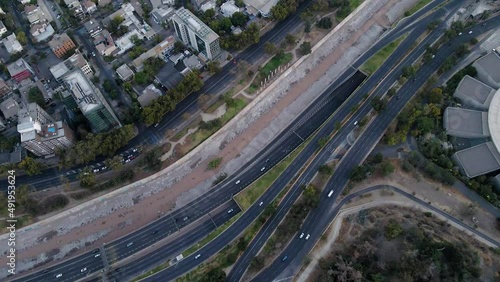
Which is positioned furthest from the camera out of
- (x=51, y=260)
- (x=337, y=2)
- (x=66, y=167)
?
(x=337, y=2)

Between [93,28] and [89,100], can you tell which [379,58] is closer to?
[89,100]

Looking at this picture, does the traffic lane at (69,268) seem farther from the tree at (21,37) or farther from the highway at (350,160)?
the tree at (21,37)

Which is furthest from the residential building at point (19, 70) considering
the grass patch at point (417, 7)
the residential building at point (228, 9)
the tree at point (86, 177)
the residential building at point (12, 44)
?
the grass patch at point (417, 7)

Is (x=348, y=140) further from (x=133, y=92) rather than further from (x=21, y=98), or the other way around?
(x=21, y=98)

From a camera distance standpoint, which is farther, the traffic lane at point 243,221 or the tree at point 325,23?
the tree at point 325,23

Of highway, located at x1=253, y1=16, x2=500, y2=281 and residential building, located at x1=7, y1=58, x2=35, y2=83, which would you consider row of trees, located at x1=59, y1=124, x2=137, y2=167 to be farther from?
highway, located at x1=253, y1=16, x2=500, y2=281

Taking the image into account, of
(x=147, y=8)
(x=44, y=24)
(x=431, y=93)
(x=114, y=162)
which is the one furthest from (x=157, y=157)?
(x=431, y=93)

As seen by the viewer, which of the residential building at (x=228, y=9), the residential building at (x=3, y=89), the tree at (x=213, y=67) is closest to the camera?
the residential building at (x=3, y=89)
